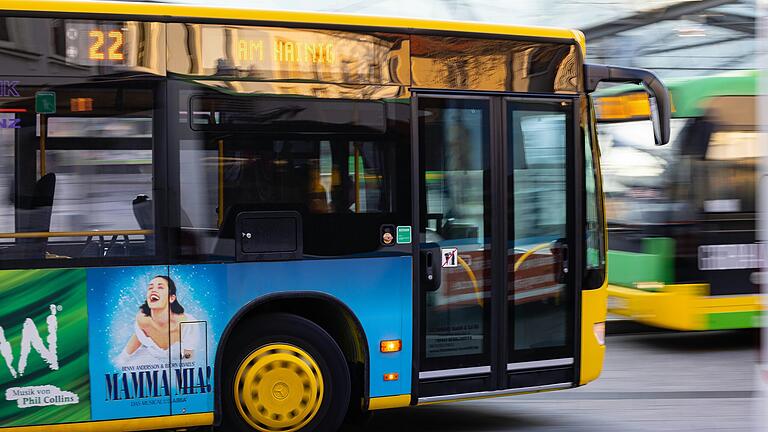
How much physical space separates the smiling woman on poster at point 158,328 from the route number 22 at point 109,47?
4.06ft

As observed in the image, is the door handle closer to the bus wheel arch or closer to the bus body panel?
the bus wheel arch

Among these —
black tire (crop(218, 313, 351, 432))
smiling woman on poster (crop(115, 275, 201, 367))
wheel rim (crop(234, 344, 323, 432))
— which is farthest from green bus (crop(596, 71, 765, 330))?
smiling woman on poster (crop(115, 275, 201, 367))

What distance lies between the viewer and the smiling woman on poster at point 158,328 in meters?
5.76

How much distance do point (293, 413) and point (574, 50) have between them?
3.03 m

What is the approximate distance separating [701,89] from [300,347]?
6110 mm

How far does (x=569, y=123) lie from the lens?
274 inches

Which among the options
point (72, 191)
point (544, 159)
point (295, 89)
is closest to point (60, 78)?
point (72, 191)

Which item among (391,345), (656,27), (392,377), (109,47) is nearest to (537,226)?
(391,345)

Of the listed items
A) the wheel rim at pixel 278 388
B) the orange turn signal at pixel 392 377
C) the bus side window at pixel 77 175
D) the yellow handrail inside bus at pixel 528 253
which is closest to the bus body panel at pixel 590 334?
the yellow handrail inside bus at pixel 528 253

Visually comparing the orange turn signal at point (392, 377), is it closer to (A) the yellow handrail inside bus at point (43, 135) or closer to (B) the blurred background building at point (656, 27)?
(A) the yellow handrail inside bus at point (43, 135)

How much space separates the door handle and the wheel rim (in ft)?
2.78

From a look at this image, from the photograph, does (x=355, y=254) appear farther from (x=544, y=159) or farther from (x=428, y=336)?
(x=544, y=159)

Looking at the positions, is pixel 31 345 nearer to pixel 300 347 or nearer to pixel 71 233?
pixel 71 233

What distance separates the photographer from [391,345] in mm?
6355
